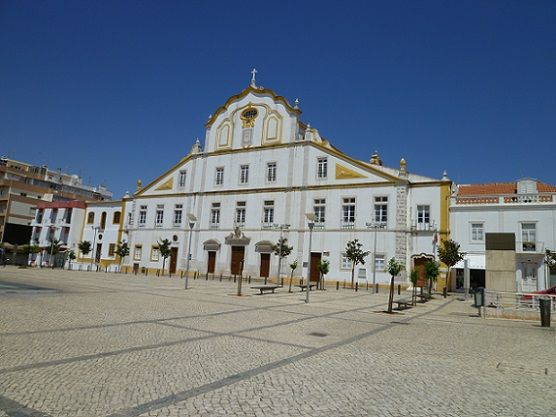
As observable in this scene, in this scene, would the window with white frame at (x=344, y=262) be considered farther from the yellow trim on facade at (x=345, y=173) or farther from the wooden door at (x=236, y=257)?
the wooden door at (x=236, y=257)

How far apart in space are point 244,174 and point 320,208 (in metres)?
9.03

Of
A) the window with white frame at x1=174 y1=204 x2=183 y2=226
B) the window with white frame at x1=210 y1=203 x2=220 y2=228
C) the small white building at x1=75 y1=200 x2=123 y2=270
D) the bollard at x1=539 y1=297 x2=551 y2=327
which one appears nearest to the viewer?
the bollard at x1=539 y1=297 x2=551 y2=327

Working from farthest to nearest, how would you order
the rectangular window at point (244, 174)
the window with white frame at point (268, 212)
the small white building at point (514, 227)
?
the rectangular window at point (244, 174), the window with white frame at point (268, 212), the small white building at point (514, 227)

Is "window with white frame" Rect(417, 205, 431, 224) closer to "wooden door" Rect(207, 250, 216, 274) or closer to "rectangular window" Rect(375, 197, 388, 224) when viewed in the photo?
"rectangular window" Rect(375, 197, 388, 224)

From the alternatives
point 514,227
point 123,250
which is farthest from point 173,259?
point 514,227

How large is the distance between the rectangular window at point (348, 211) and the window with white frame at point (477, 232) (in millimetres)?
8991

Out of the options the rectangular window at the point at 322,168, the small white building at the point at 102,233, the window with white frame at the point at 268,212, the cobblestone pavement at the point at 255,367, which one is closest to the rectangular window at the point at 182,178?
the small white building at the point at 102,233

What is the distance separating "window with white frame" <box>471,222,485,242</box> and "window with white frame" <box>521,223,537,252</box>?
258 centimetres

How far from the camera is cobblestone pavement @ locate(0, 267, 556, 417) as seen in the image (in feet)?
16.0

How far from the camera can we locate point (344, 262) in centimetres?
3409

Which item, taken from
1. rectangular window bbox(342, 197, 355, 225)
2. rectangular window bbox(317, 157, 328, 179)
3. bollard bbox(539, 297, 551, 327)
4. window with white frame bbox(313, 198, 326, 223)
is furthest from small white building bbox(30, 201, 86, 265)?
bollard bbox(539, 297, 551, 327)

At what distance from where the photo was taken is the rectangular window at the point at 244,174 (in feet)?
134

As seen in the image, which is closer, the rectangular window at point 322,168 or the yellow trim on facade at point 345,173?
the yellow trim on facade at point 345,173

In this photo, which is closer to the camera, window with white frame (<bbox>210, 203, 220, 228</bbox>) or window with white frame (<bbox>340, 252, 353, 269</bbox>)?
window with white frame (<bbox>340, 252, 353, 269</bbox>)
